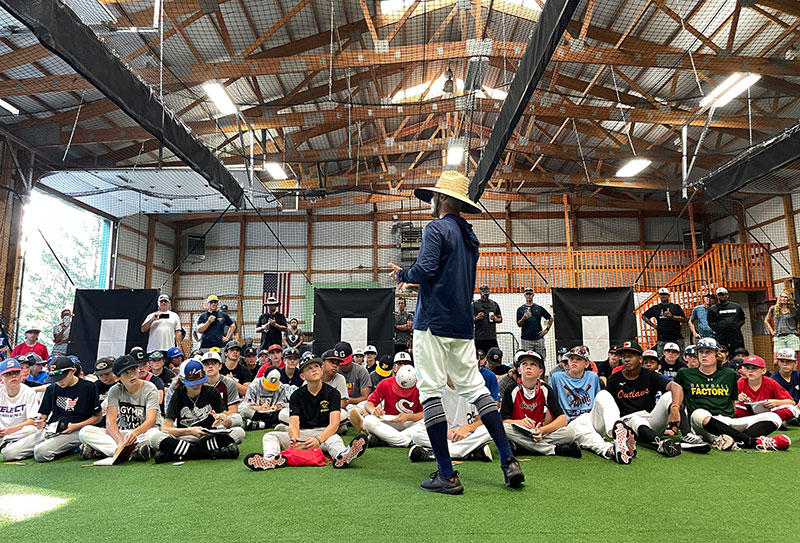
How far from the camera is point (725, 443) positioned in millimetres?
4129

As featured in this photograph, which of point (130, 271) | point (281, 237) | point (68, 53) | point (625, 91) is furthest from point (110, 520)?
point (281, 237)

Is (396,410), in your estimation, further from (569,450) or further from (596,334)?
(596,334)

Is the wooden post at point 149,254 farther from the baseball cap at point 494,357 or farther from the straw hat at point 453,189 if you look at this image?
the straw hat at point 453,189

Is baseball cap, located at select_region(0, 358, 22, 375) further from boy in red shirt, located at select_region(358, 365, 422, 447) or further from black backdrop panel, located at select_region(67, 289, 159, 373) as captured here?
boy in red shirt, located at select_region(358, 365, 422, 447)

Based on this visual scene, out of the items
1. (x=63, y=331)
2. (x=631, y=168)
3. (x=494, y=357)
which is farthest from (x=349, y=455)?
(x=631, y=168)

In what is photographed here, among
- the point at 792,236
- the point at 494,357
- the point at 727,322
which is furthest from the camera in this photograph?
the point at 792,236

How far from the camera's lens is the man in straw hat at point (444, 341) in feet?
9.08

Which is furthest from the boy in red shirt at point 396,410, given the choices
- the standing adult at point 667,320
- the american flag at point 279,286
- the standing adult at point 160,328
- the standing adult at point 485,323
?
the american flag at point 279,286

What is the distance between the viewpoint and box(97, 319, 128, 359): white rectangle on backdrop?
844 cm

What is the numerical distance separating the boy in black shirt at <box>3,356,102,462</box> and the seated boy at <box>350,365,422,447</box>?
222 cm

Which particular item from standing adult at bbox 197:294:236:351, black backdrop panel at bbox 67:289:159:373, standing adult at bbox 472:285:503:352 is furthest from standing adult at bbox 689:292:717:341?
black backdrop panel at bbox 67:289:159:373

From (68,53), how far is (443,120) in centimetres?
1195

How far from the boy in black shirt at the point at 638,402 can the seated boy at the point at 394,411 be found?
5.01 ft

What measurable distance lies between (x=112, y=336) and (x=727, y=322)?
938 centimetres
